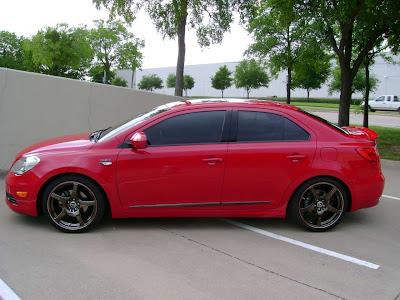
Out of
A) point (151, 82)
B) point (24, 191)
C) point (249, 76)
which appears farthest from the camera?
point (151, 82)

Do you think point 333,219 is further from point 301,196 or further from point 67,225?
point 67,225

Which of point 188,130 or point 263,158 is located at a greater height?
point 188,130

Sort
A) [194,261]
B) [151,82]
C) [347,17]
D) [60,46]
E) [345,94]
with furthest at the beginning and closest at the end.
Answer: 1. [151,82]
2. [60,46]
3. [345,94]
4. [347,17]
5. [194,261]

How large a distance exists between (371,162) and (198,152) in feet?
7.07

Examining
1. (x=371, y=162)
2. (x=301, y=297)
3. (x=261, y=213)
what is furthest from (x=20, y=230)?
(x=371, y=162)

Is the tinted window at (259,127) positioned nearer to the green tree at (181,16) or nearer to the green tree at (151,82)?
the green tree at (181,16)

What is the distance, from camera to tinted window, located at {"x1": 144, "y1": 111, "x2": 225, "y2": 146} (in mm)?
4395

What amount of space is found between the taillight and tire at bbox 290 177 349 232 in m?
0.46

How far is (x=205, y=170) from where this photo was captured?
4309 millimetres

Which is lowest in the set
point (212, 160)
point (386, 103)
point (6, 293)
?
point (6, 293)

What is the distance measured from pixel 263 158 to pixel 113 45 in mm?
38036

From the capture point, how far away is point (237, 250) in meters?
4.00

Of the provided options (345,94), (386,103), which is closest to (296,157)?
(345,94)

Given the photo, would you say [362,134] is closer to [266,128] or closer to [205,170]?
[266,128]
